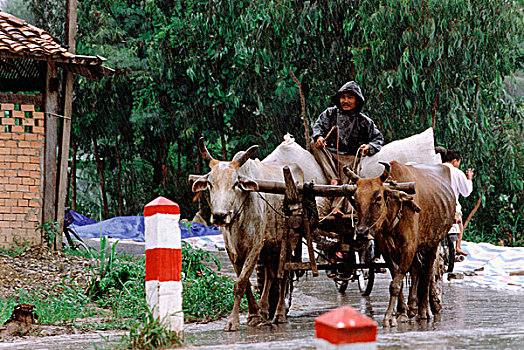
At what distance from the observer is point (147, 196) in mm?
30438

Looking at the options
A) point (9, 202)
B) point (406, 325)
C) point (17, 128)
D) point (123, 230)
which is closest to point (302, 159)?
point (406, 325)

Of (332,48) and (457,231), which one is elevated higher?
(332,48)

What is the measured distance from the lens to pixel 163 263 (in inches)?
218

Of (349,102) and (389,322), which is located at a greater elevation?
(349,102)

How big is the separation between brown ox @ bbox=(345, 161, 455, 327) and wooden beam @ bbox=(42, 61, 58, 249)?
6.41 meters

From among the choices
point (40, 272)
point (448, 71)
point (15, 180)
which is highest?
point (448, 71)

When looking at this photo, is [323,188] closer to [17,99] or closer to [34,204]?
[34,204]

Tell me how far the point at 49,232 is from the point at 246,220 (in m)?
5.53

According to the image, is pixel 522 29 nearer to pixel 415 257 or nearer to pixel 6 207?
pixel 415 257

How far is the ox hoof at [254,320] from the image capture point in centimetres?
813

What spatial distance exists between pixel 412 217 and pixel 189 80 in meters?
17.2

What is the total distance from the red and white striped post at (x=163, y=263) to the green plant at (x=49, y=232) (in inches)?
293

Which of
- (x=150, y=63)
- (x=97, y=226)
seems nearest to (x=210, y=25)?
(x=150, y=63)

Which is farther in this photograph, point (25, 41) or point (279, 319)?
point (25, 41)
